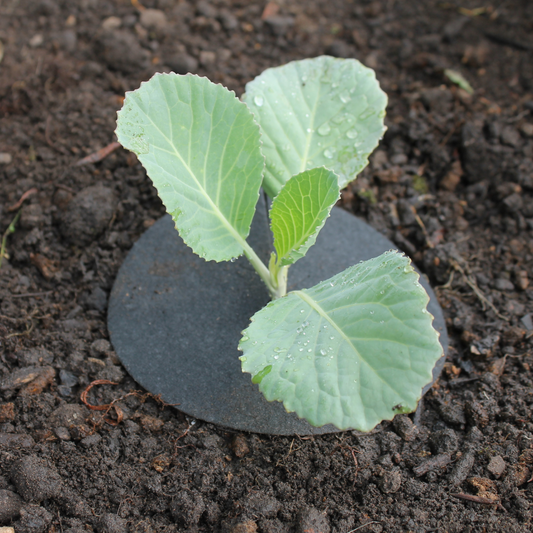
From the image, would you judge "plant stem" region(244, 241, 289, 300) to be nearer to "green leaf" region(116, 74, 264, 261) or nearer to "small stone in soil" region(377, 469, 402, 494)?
"green leaf" region(116, 74, 264, 261)

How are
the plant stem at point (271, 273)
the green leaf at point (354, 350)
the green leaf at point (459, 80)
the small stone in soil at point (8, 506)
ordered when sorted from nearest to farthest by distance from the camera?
the green leaf at point (354, 350), the small stone in soil at point (8, 506), the plant stem at point (271, 273), the green leaf at point (459, 80)

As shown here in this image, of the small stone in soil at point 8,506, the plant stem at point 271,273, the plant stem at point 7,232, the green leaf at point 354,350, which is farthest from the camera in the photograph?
the plant stem at point 7,232

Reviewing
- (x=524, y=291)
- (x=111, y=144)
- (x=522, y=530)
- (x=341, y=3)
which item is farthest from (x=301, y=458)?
(x=341, y=3)

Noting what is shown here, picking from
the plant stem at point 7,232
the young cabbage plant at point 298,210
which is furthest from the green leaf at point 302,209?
the plant stem at point 7,232

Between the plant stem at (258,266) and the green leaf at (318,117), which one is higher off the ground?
the green leaf at (318,117)

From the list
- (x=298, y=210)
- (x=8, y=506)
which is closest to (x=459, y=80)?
(x=298, y=210)

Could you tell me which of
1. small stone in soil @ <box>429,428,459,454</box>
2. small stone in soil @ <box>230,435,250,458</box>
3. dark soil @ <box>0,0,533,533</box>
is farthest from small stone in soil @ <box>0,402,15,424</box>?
small stone in soil @ <box>429,428,459,454</box>

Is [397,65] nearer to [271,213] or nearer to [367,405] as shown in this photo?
[271,213]

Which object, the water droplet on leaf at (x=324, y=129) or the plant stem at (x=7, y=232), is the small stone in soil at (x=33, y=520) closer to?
the plant stem at (x=7, y=232)
